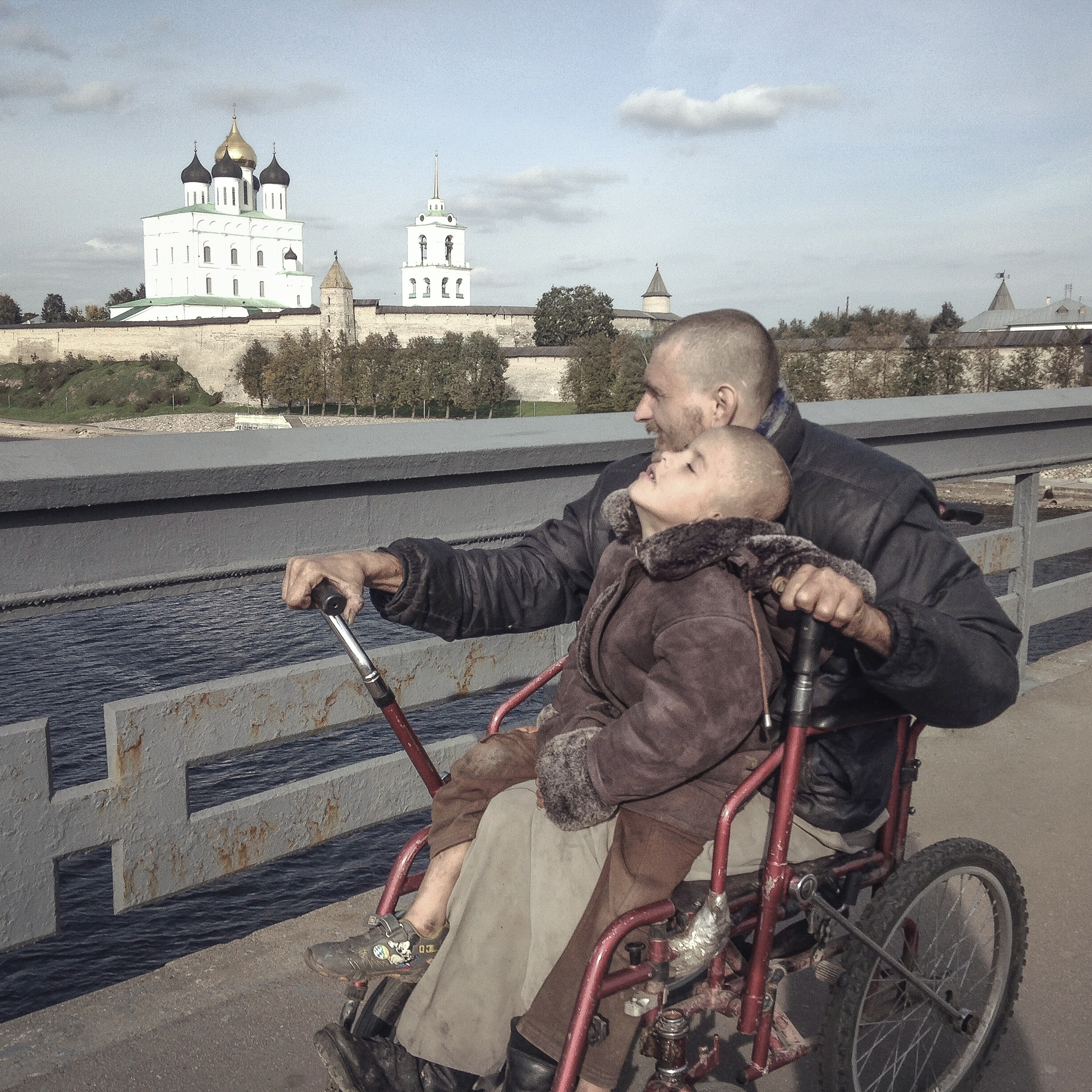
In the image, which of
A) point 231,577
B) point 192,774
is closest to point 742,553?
point 231,577

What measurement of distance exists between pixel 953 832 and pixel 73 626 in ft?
24.8

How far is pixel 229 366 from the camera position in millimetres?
82688

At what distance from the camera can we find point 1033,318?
287 ft

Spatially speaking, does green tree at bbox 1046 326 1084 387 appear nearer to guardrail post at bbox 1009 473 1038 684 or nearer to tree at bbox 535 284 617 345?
tree at bbox 535 284 617 345

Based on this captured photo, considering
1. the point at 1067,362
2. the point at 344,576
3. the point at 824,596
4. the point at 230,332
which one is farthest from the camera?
the point at 230,332

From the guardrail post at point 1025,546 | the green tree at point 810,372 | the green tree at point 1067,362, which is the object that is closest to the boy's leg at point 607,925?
the guardrail post at point 1025,546

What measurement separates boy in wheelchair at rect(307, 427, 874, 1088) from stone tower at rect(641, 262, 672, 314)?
110288 mm

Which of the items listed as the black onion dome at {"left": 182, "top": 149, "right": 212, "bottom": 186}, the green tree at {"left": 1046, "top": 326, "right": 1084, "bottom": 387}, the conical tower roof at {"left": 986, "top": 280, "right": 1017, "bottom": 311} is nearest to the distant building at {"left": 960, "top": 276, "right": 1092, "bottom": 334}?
the conical tower roof at {"left": 986, "top": 280, "right": 1017, "bottom": 311}

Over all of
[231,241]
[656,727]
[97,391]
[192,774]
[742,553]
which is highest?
[231,241]

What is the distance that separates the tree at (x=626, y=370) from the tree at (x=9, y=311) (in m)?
63.7

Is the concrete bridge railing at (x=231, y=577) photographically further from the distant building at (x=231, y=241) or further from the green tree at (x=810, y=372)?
the distant building at (x=231, y=241)

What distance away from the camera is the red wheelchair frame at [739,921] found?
170cm

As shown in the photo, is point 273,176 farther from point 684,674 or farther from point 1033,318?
point 684,674

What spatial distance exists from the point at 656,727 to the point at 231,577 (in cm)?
119
